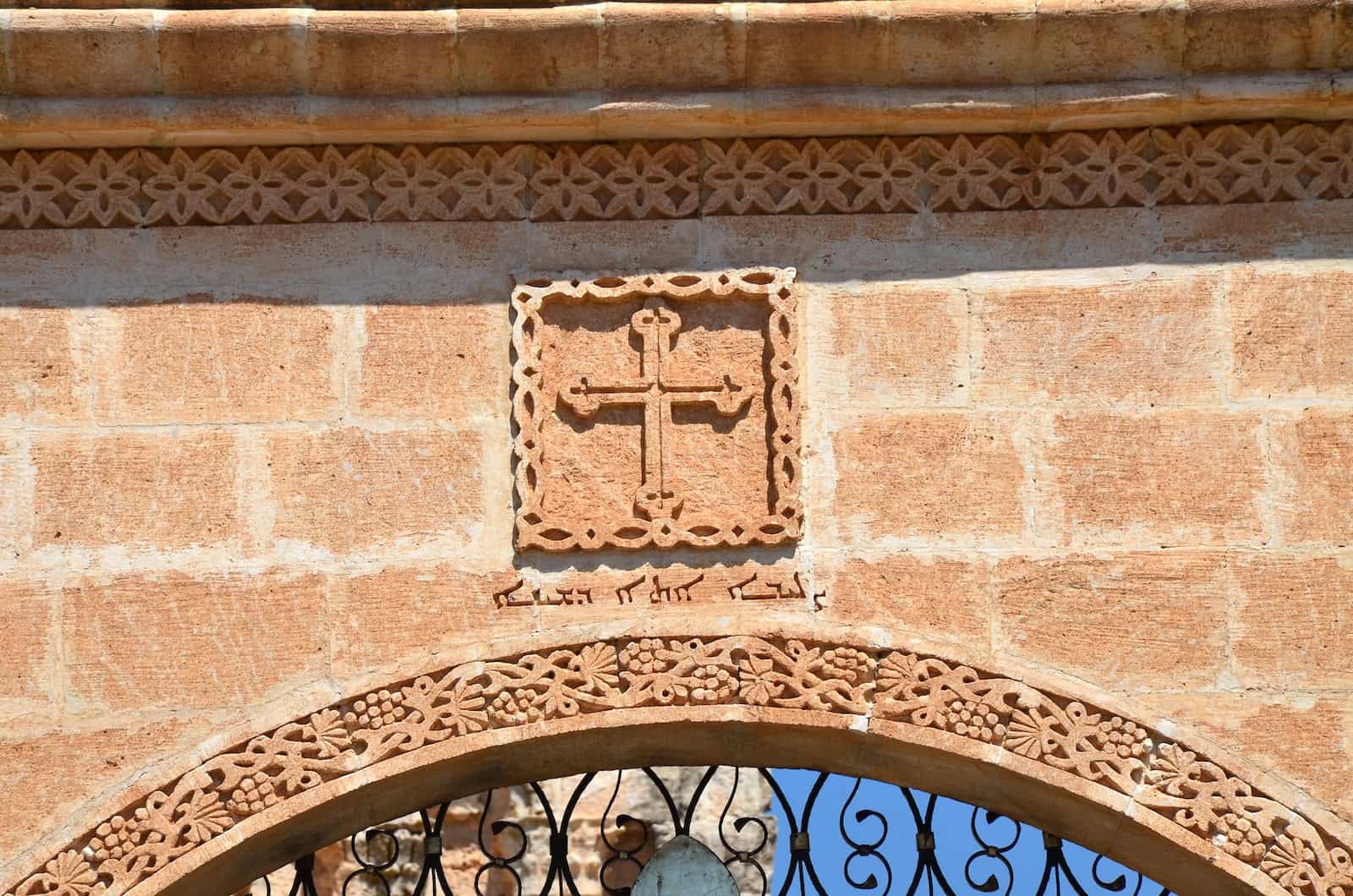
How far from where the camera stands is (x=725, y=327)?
16.7 ft

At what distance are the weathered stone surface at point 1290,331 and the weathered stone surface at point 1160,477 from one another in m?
0.12

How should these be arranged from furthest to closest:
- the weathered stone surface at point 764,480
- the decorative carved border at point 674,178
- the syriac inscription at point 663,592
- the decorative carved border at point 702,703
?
the decorative carved border at point 674,178 → the syriac inscription at point 663,592 → the weathered stone surface at point 764,480 → the decorative carved border at point 702,703

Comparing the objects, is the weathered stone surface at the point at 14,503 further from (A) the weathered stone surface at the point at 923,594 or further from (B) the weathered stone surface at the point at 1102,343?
(B) the weathered stone surface at the point at 1102,343

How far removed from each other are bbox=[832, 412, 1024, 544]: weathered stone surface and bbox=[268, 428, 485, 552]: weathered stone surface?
0.80 meters

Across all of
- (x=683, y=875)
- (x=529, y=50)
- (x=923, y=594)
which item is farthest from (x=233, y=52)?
(x=683, y=875)

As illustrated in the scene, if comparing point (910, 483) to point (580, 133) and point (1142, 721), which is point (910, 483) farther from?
point (580, 133)

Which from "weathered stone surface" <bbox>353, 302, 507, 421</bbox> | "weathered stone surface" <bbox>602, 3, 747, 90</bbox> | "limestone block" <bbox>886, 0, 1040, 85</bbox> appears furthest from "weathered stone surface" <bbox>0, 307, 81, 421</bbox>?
"limestone block" <bbox>886, 0, 1040, 85</bbox>

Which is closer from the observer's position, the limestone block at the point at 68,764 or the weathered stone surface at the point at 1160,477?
the limestone block at the point at 68,764

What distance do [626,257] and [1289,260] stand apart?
1.45 m

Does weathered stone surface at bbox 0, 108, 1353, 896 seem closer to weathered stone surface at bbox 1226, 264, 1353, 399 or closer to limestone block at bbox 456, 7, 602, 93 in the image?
weathered stone surface at bbox 1226, 264, 1353, 399

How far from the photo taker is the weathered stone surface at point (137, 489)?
194 inches

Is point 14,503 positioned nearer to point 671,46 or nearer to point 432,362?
point 432,362

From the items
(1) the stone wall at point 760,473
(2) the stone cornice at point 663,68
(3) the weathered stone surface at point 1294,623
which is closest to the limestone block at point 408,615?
(1) the stone wall at point 760,473

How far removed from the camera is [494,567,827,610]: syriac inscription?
15.9ft
